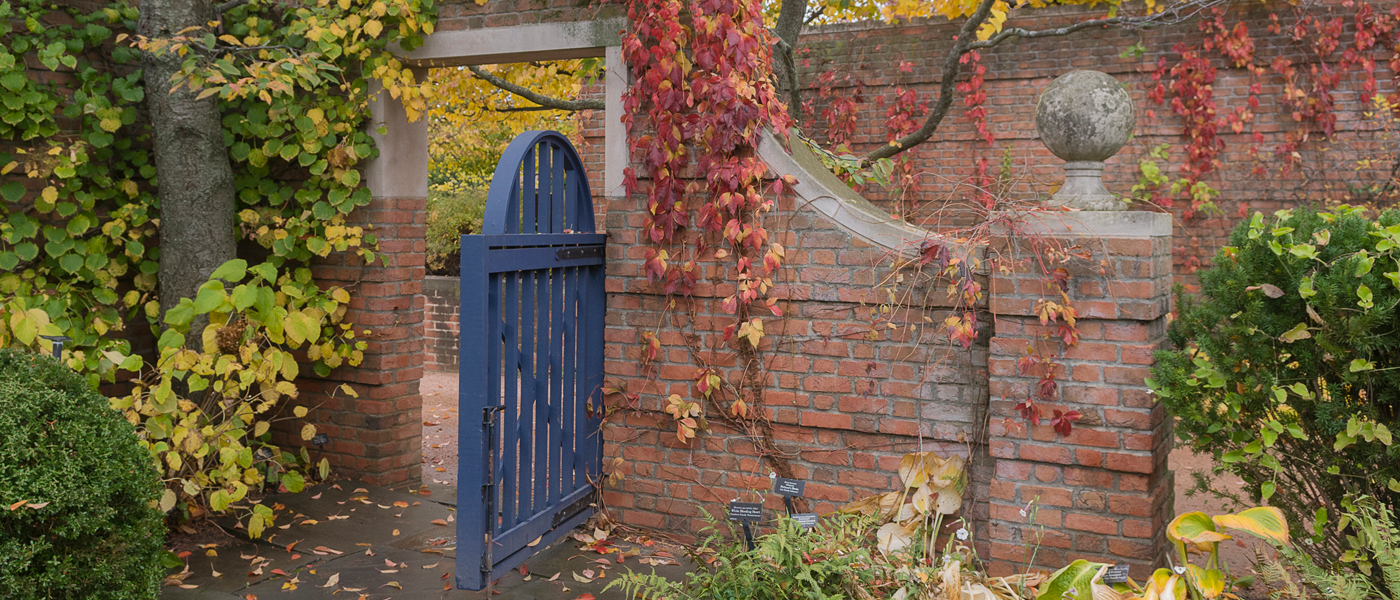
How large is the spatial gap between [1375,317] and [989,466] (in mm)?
1372

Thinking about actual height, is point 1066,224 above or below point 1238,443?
above

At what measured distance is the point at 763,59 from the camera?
3.84 meters

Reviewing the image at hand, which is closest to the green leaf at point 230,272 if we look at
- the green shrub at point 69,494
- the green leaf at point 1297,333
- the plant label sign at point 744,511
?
the green shrub at point 69,494

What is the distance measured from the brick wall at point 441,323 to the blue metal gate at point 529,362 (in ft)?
21.9

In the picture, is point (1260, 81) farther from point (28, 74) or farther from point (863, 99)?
point (28, 74)

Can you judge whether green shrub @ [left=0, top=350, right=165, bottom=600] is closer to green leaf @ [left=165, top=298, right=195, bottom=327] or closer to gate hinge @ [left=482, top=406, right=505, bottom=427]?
green leaf @ [left=165, top=298, right=195, bottom=327]

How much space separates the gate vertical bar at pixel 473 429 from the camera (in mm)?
3127

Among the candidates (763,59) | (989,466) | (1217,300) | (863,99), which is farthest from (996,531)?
(863,99)

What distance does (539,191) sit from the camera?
3.68m

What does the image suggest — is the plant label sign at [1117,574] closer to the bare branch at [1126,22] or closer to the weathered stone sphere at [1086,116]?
the weathered stone sphere at [1086,116]

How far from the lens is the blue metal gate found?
318cm

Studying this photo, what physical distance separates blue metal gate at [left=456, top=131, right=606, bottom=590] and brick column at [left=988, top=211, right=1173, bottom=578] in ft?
5.63

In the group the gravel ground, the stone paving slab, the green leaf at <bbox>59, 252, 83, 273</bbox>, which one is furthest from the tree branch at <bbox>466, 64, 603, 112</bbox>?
the stone paving slab

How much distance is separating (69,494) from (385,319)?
236 centimetres
